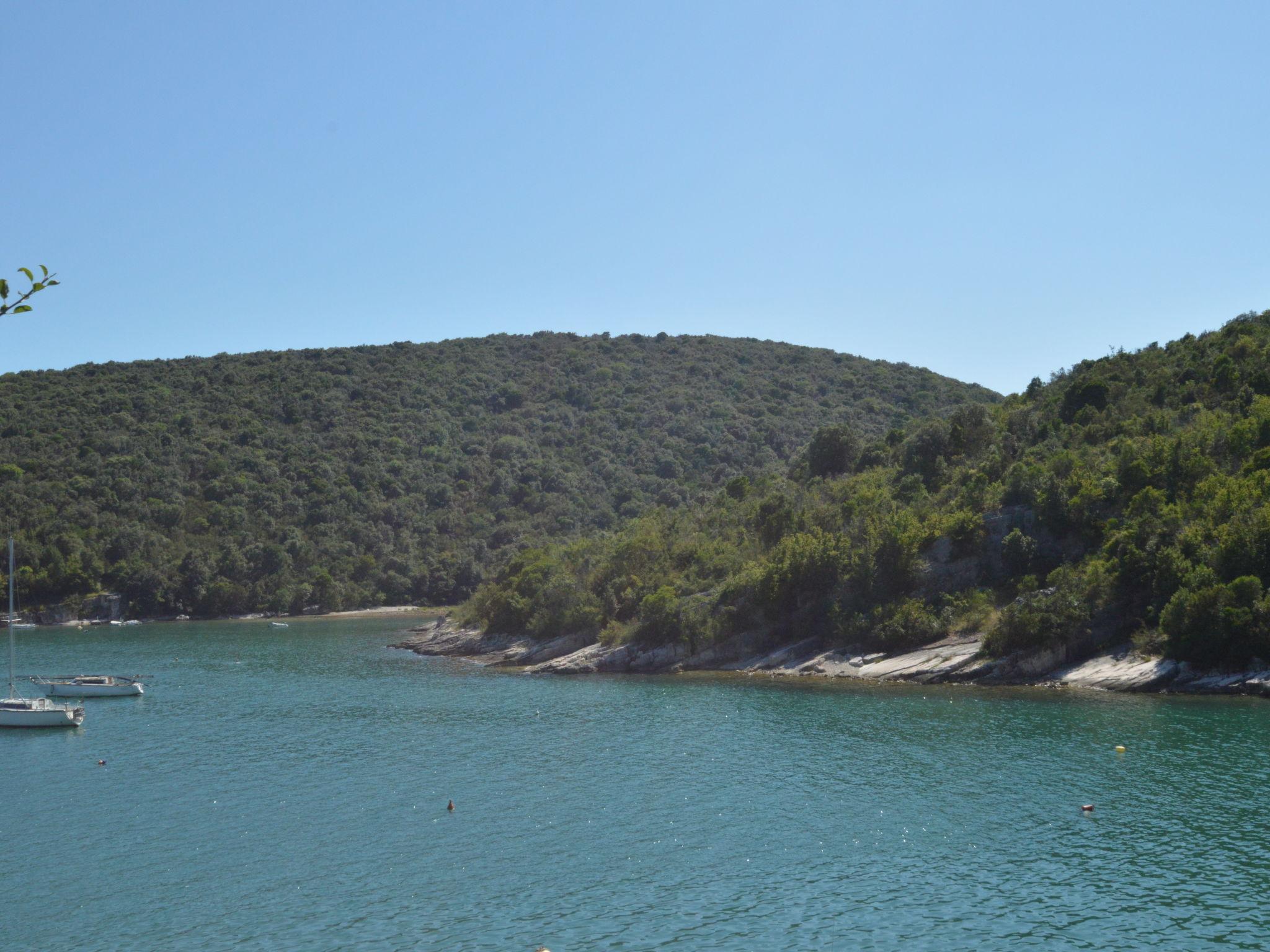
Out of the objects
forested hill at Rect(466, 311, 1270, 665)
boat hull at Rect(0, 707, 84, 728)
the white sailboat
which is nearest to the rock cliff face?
forested hill at Rect(466, 311, 1270, 665)

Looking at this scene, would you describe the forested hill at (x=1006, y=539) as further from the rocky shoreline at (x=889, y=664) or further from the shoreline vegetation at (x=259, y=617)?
the shoreline vegetation at (x=259, y=617)

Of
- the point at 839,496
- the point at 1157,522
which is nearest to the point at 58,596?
the point at 839,496

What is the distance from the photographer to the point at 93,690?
2995 inches

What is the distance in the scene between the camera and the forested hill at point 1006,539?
62062mm

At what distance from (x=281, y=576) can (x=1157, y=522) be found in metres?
123

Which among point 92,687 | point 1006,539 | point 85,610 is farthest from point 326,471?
point 1006,539

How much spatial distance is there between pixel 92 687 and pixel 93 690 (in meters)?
0.21

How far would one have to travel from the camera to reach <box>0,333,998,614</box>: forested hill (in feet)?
496

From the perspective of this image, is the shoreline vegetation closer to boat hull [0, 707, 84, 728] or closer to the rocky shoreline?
the rocky shoreline

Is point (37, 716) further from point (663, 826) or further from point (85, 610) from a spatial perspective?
point (85, 610)

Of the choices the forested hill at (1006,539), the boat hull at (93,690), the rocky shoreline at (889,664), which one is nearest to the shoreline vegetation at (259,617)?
the forested hill at (1006,539)

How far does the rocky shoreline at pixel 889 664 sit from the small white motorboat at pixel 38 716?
1298 inches

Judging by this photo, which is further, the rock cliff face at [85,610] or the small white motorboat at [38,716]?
the rock cliff face at [85,610]

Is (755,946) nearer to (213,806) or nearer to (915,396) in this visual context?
(213,806)
